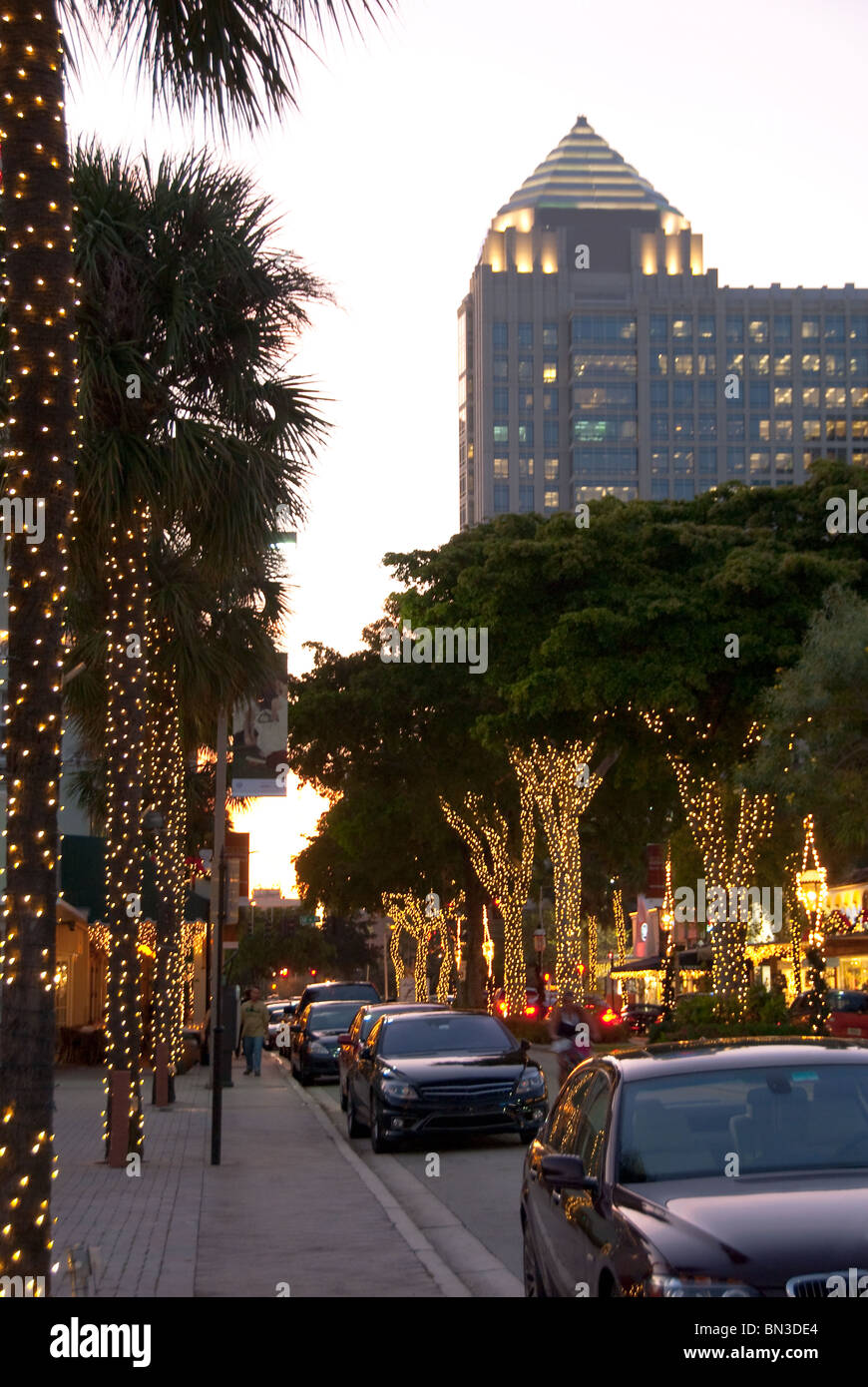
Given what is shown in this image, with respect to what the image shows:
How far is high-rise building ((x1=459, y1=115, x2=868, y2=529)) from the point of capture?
498 feet

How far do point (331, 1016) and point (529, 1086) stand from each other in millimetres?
15655

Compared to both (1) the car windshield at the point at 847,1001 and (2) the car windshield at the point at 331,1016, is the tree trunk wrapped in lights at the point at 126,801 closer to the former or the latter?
(2) the car windshield at the point at 331,1016

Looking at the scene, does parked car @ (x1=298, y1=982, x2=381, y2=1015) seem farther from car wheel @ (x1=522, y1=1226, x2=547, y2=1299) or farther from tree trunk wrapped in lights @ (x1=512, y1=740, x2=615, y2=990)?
car wheel @ (x1=522, y1=1226, x2=547, y2=1299)

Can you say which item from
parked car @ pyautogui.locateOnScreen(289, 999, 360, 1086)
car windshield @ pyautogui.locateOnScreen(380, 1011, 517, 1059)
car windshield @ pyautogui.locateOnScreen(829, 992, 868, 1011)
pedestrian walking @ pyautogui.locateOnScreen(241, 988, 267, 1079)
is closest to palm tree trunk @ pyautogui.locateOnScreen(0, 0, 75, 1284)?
car windshield @ pyautogui.locateOnScreen(380, 1011, 517, 1059)

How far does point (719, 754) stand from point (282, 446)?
17.1 metres

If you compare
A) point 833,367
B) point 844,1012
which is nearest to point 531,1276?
point 844,1012

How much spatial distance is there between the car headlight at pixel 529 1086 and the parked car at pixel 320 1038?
46.1 feet

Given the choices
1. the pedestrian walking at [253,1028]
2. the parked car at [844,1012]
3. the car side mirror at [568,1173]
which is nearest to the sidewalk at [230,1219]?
the car side mirror at [568,1173]

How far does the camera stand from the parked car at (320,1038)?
104ft

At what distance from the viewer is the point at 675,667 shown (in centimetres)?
2917

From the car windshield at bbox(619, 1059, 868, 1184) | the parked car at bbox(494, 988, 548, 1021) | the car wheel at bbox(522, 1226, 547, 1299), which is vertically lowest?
the parked car at bbox(494, 988, 548, 1021)

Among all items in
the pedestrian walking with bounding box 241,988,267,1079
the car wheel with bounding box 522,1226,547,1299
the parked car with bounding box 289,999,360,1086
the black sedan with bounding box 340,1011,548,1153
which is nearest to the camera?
the car wheel with bounding box 522,1226,547,1299

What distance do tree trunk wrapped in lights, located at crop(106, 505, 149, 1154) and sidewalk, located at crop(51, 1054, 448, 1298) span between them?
1200 mm
